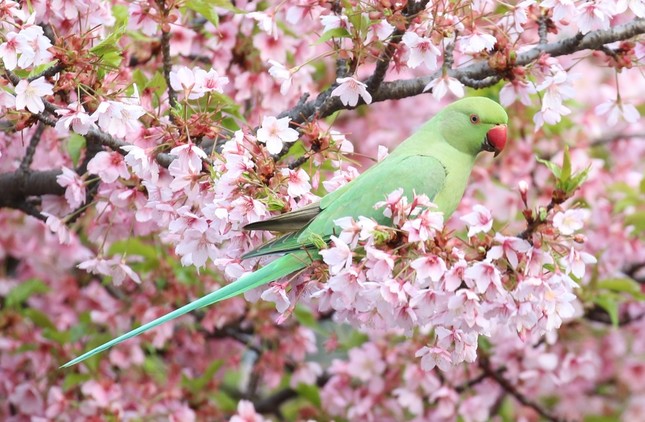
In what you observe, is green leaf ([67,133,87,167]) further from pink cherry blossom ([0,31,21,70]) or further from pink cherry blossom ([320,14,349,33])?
pink cherry blossom ([320,14,349,33])

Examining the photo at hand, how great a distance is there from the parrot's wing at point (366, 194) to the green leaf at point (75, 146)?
87cm

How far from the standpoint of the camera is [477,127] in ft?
8.96

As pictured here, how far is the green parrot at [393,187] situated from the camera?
7.48 ft

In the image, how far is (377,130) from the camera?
5035 millimetres

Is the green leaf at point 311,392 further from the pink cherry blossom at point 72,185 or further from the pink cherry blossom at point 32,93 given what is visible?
the pink cherry blossom at point 32,93

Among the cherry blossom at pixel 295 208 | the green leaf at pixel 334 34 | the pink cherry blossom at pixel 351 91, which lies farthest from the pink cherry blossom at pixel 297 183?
the green leaf at pixel 334 34

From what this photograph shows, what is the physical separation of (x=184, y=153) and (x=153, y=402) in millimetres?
1483

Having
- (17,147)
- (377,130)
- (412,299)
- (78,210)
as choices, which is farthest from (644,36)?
(377,130)

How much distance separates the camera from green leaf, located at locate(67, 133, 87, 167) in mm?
2895

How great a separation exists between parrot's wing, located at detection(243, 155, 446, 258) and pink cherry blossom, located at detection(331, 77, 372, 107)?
0.19 m

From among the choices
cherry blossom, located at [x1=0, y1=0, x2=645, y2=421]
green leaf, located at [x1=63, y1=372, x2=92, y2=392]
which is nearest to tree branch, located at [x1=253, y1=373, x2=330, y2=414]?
cherry blossom, located at [x1=0, y1=0, x2=645, y2=421]

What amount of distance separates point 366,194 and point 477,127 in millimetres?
535

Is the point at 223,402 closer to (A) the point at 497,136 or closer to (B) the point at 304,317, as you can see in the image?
(B) the point at 304,317

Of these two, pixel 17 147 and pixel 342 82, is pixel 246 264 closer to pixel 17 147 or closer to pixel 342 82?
pixel 342 82
